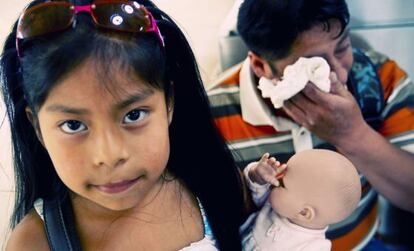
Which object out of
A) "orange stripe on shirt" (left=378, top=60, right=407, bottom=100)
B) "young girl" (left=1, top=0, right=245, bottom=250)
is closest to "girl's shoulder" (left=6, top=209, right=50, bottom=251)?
"young girl" (left=1, top=0, right=245, bottom=250)

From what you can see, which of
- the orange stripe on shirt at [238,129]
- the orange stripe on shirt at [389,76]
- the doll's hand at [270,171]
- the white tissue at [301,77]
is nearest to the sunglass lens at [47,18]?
the doll's hand at [270,171]

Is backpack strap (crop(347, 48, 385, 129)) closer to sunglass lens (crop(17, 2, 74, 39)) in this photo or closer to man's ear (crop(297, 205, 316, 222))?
man's ear (crop(297, 205, 316, 222))

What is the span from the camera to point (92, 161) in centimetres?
48

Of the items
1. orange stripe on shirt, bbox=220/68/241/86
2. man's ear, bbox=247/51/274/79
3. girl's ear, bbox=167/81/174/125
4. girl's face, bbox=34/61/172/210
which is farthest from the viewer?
orange stripe on shirt, bbox=220/68/241/86

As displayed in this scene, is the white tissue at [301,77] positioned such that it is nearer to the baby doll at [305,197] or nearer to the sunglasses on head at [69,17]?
the baby doll at [305,197]

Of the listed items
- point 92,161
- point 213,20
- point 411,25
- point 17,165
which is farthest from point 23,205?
point 411,25

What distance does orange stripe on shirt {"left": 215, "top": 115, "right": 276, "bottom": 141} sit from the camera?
1.06 meters

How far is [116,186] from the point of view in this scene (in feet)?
1.68

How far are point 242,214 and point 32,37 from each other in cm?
44

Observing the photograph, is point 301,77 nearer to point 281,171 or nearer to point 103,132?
point 281,171

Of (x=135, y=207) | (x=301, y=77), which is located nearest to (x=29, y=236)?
(x=135, y=207)

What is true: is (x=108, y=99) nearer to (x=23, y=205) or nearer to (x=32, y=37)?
(x=32, y=37)

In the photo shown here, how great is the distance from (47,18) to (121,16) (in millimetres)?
82

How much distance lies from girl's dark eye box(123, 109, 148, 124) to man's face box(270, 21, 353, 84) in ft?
1.65
